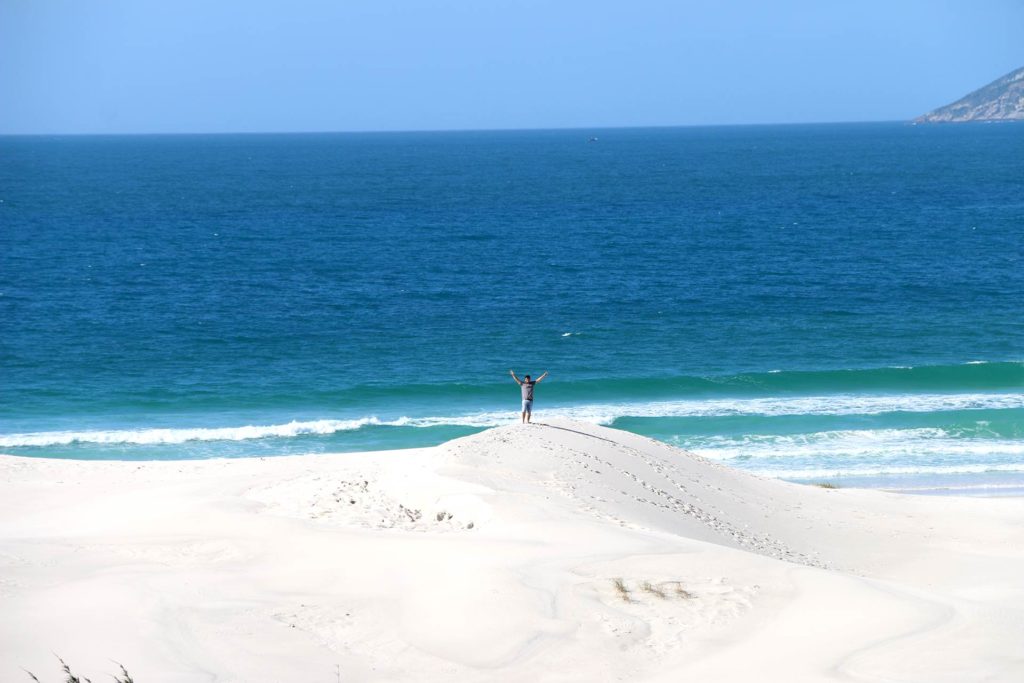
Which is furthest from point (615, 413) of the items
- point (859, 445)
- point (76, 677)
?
point (76, 677)

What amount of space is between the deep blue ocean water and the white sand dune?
884cm

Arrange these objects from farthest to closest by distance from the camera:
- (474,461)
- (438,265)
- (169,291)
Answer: (438,265) → (169,291) → (474,461)

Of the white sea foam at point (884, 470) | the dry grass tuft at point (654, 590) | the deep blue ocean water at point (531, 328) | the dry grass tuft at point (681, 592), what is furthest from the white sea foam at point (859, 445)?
the dry grass tuft at point (654, 590)

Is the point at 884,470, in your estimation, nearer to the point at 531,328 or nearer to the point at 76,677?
the point at 531,328

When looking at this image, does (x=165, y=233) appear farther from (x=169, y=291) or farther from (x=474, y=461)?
(x=474, y=461)

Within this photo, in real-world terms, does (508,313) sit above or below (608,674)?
above

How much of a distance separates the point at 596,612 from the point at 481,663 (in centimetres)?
215

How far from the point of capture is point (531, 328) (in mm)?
45562

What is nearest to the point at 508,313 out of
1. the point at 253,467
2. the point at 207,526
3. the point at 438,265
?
the point at 438,265

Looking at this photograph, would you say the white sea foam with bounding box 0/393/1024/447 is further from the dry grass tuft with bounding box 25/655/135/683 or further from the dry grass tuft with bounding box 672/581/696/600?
the dry grass tuft with bounding box 25/655/135/683

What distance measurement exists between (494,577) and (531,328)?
96.1 feet

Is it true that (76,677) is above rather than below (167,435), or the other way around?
above

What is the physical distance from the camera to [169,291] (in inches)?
2094

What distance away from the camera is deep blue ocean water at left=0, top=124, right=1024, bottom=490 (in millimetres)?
33812
